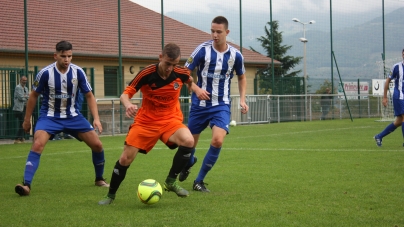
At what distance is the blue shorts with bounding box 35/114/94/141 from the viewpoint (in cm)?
820

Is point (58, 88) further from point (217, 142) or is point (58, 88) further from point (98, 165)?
point (217, 142)

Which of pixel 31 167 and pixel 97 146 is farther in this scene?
pixel 97 146

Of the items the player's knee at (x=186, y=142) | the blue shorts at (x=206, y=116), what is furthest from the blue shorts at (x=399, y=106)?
the player's knee at (x=186, y=142)

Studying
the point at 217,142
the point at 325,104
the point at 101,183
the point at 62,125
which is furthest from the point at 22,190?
the point at 325,104

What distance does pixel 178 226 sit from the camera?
547cm

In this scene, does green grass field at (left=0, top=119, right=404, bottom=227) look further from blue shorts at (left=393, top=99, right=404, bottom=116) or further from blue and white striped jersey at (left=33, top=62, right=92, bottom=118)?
blue and white striped jersey at (left=33, top=62, right=92, bottom=118)

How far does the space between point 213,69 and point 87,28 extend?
20.3 m

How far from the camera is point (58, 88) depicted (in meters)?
8.34

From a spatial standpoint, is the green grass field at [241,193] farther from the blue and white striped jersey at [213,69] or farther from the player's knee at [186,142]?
the blue and white striped jersey at [213,69]

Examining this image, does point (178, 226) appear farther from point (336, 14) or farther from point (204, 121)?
point (336, 14)

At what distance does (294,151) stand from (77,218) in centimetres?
781

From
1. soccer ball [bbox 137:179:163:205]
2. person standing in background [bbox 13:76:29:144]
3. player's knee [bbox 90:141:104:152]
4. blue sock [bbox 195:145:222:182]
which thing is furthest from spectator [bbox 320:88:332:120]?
soccer ball [bbox 137:179:163:205]

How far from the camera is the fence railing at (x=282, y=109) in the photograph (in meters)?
21.4

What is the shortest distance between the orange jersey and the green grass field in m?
0.98
